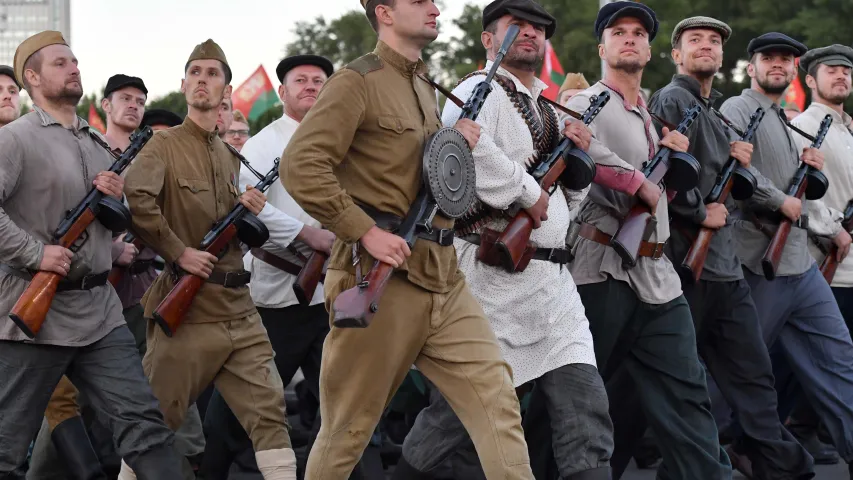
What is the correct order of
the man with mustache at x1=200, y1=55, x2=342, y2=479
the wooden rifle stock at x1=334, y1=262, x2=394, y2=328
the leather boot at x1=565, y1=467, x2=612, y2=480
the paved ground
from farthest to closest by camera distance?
the paved ground < the man with mustache at x1=200, y1=55, x2=342, y2=479 < the leather boot at x1=565, y1=467, x2=612, y2=480 < the wooden rifle stock at x1=334, y1=262, x2=394, y2=328

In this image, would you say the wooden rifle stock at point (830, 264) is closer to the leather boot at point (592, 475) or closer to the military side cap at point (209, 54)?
the leather boot at point (592, 475)

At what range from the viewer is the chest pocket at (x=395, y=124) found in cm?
515

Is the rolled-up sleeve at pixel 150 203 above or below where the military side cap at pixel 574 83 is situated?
below

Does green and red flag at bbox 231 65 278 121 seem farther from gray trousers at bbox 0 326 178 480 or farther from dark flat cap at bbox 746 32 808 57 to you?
gray trousers at bbox 0 326 178 480

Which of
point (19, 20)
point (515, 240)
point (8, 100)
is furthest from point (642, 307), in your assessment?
point (19, 20)

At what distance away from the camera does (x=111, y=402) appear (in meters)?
6.11

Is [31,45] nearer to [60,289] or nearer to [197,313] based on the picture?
[60,289]

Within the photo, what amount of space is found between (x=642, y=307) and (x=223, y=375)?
185cm

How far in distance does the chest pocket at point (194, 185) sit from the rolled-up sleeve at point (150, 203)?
0.09m

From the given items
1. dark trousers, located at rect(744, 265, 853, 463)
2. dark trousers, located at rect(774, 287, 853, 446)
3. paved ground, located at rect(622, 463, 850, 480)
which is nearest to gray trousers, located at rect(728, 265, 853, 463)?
dark trousers, located at rect(744, 265, 853, 463)

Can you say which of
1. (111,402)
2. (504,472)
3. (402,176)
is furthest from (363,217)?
(111,402)

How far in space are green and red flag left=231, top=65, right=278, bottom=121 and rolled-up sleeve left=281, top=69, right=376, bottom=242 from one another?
422 inches

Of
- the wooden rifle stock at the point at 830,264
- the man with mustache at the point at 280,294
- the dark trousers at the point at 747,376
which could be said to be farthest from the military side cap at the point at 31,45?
the wooden rifle stock at the point at 830,264

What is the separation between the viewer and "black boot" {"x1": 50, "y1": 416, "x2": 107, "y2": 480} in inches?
274
